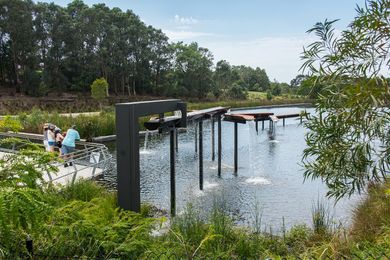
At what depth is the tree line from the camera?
32156 millimetres

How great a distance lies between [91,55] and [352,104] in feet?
119

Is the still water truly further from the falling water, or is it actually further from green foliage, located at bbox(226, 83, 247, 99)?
green foliage, located at bbox(226, 83, 247, 99)

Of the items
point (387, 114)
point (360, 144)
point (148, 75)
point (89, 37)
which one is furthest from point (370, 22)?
point (148, 75)

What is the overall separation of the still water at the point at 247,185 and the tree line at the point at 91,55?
22.4 m

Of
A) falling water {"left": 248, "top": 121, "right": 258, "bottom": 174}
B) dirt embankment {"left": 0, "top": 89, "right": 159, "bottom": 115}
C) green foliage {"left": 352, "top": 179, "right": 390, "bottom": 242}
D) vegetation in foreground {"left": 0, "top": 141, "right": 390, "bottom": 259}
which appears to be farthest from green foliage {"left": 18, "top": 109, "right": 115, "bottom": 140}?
vegetation in foreground {"left": 0, "top": 141, "right": 390, "bottom": 259}

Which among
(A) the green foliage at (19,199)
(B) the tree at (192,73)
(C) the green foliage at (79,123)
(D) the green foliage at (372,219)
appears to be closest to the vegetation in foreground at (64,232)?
(A) the green foliage at (19,199)

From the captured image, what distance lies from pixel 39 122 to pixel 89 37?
22.7m

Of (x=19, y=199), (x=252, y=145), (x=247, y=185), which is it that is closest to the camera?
(x=19, y=199)

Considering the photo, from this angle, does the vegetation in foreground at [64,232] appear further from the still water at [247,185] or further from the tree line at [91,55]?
the tree line at [91,55]

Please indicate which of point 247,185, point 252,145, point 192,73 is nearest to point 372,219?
point 247,185

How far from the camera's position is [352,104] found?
3.35 metres

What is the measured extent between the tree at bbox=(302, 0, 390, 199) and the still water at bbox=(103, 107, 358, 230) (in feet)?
6.08

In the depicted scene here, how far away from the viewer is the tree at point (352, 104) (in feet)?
10.8

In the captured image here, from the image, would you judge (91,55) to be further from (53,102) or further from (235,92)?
(235,92)
